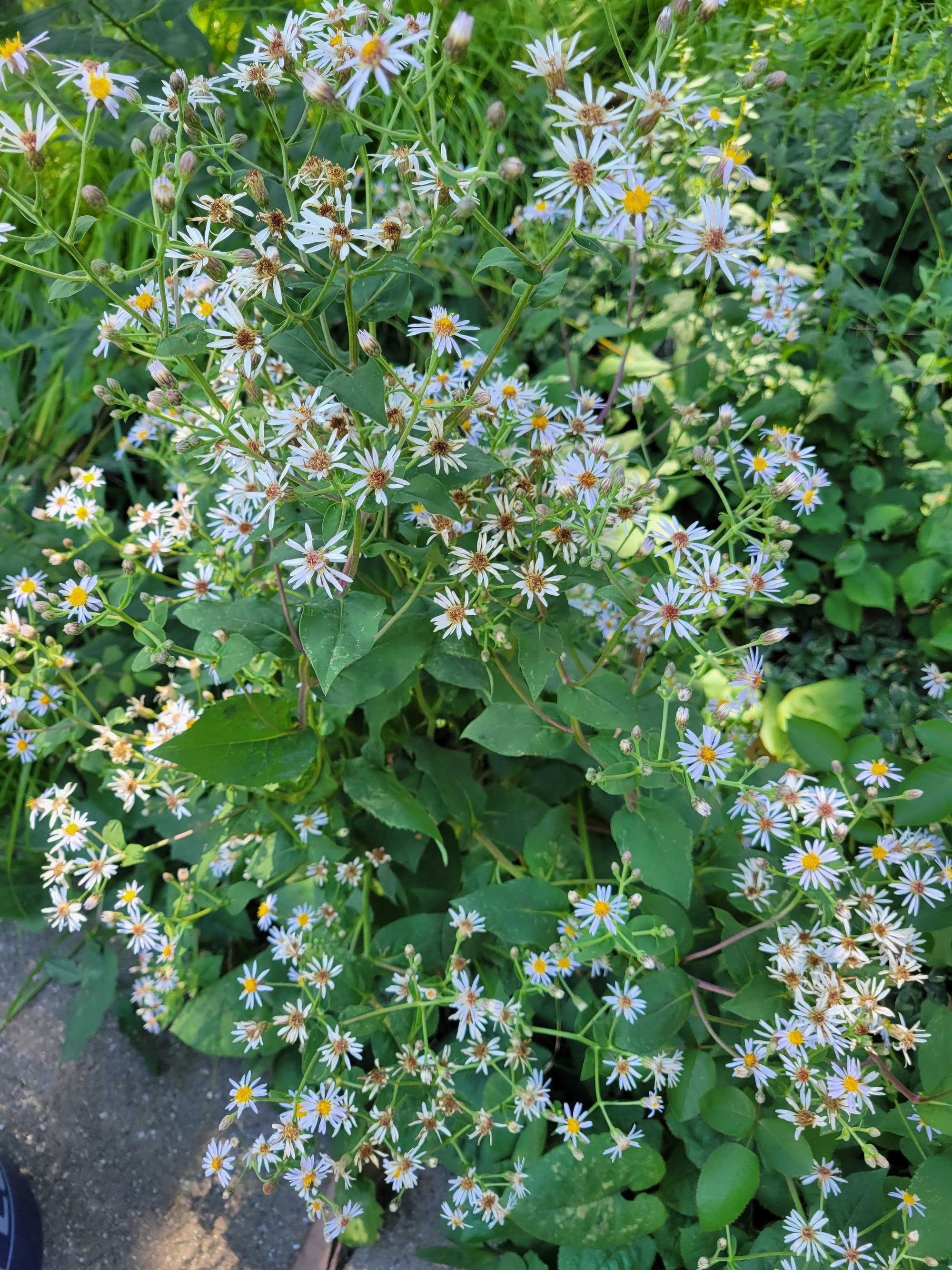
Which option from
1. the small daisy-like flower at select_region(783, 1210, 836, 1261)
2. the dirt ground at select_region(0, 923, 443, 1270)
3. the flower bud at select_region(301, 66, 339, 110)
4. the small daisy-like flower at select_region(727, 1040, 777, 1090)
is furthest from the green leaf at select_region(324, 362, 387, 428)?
the dirt ground at select_region(0, 923, 443, 1270)

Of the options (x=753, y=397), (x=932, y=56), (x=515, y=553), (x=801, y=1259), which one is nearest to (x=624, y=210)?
(x=515, y=553)

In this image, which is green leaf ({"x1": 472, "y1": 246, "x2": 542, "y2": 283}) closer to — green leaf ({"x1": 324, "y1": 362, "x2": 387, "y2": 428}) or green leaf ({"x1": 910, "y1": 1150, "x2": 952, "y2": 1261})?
green leaf ({"x1": 324, "y1": 362, "x2": 387, "y2": 428})

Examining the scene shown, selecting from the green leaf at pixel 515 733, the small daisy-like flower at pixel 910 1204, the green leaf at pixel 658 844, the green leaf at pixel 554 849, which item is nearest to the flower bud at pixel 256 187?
the green leaf at pixel 515 733

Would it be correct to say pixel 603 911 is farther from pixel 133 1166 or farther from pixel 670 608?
pixel 133 1166

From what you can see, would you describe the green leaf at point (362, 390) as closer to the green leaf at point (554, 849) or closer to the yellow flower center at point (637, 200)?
the yellow flower center at point (637, 200)

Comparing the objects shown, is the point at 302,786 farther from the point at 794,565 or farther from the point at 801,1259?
the point at 794,565

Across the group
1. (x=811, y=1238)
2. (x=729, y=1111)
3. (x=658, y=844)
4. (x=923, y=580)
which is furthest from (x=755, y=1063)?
(x=923, y=580)
